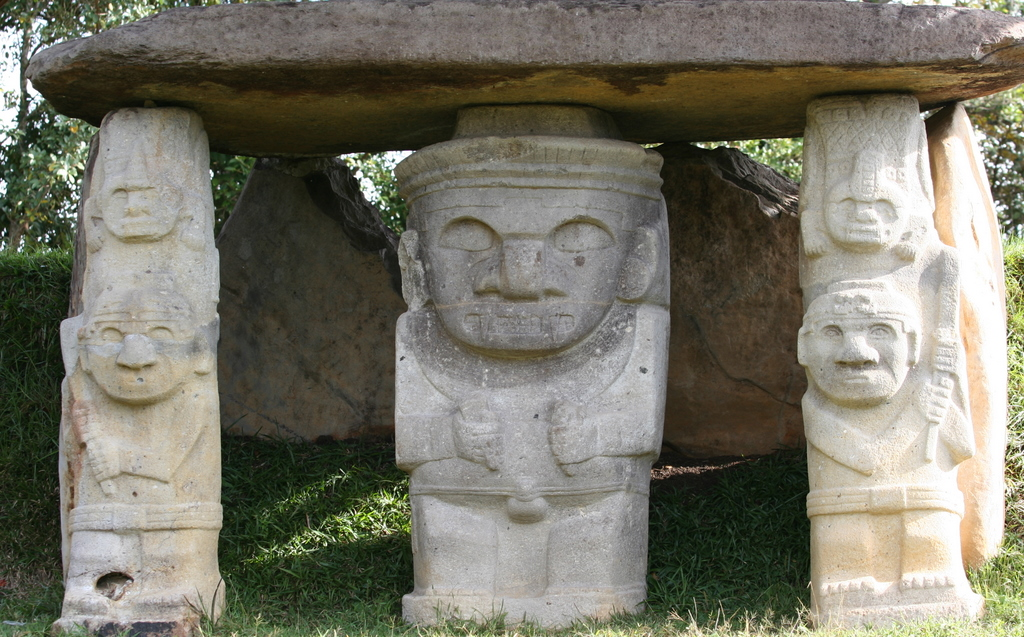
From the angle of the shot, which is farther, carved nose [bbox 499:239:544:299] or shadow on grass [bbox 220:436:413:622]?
shadow on grass [bbox 220:436:413:622]

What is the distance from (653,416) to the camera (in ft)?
15.3

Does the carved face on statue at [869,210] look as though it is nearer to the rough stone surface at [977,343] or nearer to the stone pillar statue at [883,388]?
the stone pillar statue at [883,388]

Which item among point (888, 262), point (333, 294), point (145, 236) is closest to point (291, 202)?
point (333, 294)

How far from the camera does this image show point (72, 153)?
8.59 m

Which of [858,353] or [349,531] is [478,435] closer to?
[349,531]

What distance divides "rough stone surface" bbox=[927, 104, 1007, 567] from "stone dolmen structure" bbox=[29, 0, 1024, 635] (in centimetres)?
1

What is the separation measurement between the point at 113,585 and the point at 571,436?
171cm

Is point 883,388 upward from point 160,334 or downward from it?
downward

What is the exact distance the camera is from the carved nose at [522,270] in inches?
181

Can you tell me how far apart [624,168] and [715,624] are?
170 centimetres

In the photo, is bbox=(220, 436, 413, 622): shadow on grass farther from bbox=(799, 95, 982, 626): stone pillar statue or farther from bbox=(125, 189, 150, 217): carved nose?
bbox=(799, 95, 982, 626): stone pillar statue

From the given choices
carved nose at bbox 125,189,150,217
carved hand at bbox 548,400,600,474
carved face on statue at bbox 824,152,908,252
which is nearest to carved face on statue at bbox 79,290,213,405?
carved nose at bbox 125,189,150,217

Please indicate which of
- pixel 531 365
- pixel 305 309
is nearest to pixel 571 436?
pixel 531 365

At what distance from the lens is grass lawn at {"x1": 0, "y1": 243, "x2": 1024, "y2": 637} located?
4551 mm
